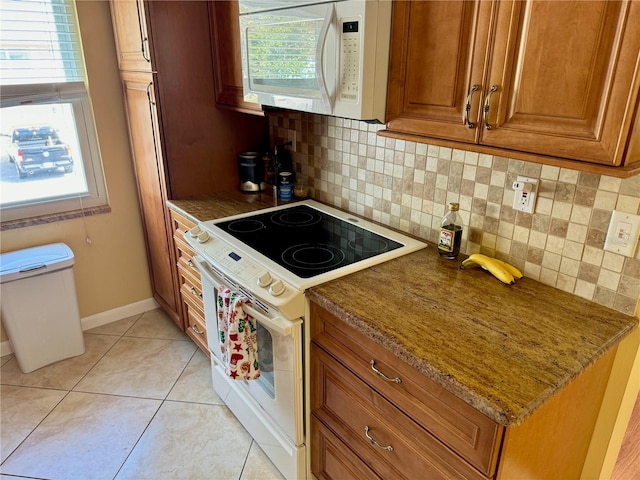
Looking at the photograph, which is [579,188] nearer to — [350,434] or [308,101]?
[308,101]

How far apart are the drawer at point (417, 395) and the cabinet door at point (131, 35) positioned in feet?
4.97

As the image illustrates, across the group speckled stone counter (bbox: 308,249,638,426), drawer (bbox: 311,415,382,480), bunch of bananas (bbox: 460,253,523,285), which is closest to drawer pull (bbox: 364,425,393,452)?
drawer (bbox: 311,415,382,480)

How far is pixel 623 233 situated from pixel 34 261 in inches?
101

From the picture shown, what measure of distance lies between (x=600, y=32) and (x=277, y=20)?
41.4 inches

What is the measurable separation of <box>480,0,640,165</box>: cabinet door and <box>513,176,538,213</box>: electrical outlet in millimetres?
324

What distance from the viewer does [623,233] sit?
3.98 feet

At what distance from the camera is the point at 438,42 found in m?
1.22

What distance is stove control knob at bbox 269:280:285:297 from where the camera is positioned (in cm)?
143

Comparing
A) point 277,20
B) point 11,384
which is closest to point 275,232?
point 277,20

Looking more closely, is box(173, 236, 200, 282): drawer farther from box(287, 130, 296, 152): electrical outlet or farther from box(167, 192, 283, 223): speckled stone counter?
box(287, 130, 296, 152): electrical outlet

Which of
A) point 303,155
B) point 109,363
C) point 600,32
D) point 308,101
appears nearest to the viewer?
point 600,32

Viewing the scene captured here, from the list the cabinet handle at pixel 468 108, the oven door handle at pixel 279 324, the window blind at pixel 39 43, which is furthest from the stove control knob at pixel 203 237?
the window blind at pixel 39 43

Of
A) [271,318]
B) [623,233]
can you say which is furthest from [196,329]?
[623,233]

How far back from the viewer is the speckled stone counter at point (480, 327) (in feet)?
3.28
